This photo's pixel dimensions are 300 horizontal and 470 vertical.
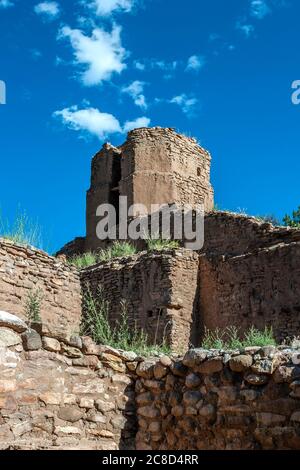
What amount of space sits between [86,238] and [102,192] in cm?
158

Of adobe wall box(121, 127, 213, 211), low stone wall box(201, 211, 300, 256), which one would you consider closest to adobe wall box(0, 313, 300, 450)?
low stone wall box(201, 211, 300, 256)

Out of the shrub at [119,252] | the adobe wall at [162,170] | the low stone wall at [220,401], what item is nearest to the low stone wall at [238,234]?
the shrub at [119,252]

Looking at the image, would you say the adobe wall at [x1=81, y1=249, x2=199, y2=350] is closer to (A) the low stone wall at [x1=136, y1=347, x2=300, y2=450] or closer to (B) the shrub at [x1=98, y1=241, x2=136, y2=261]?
(B) the shrub at [x1=98, y1=241, x2=136, y2=261]

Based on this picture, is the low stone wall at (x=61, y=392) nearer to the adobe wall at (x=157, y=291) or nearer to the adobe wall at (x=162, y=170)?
the adobe wall at (x=157, y=291)

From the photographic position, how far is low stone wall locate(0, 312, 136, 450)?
18.1 ft

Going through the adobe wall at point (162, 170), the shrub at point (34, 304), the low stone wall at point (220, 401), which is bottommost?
the low stone wall at point (220, 401)

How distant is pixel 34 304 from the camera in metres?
11.5

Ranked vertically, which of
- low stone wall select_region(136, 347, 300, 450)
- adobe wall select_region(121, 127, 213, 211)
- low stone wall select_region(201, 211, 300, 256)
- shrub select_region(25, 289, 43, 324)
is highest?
adobe wall select_region(121, 127, 213, 211)

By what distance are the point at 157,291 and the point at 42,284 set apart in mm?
2372

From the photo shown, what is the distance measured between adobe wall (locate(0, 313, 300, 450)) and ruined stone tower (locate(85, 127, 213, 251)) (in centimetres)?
1205

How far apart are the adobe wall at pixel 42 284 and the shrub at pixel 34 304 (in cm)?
8

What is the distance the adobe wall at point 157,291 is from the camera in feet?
40.4

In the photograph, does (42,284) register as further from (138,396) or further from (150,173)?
(150,173)

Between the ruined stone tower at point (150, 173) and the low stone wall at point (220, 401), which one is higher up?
the ruined stone tower at point (150, 173)
